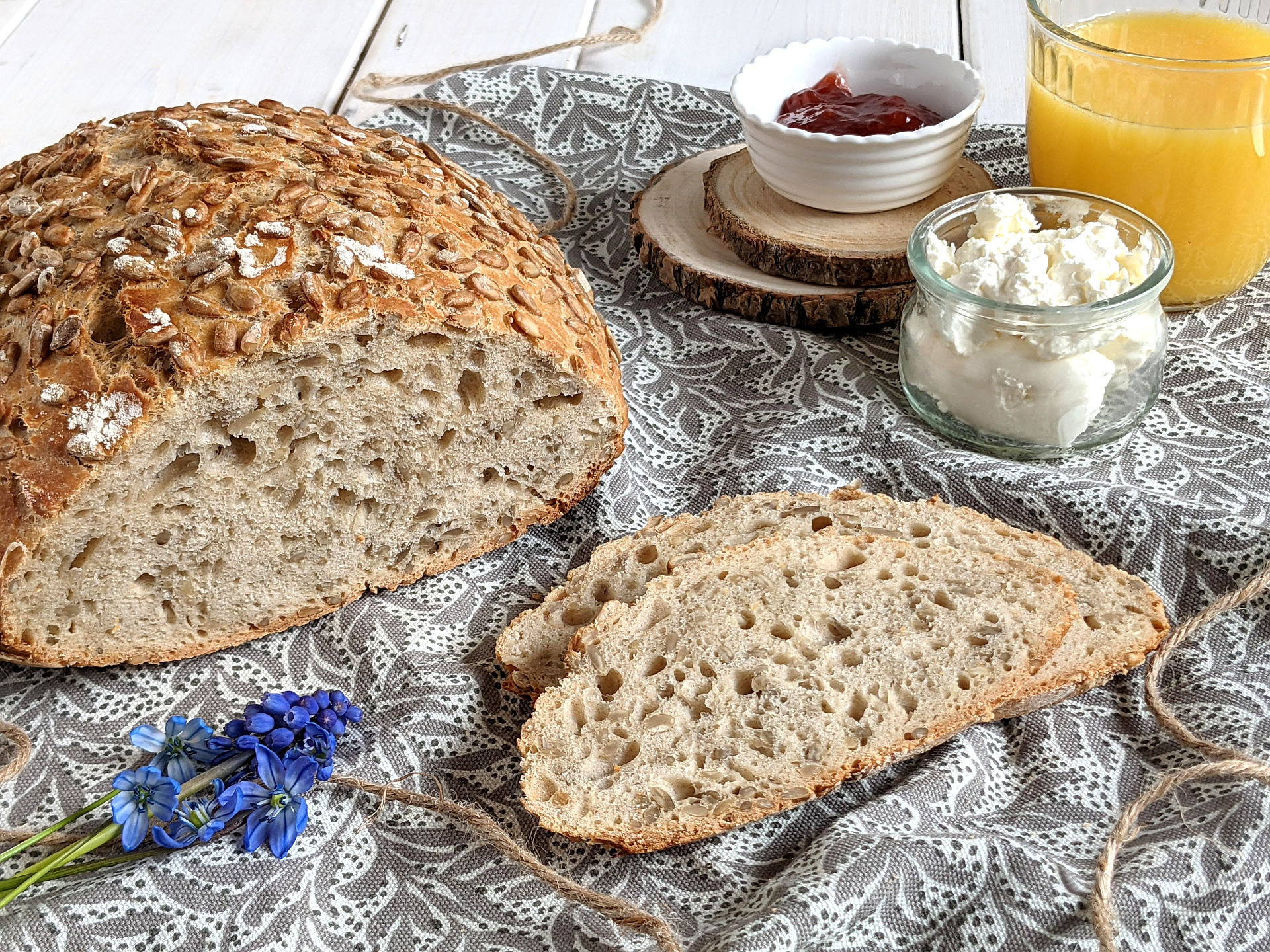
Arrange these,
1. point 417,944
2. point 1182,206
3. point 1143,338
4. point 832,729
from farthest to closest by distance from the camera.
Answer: point 1182,206 → point 1143,338 → point 832,729 → point 417,944

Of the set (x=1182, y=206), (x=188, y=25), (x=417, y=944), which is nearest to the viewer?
(x=417, y=944)

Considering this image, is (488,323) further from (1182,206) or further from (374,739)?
(1182,206)

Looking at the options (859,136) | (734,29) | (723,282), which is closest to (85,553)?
(723,282)

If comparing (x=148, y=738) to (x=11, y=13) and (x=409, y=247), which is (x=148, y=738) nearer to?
(x=409, y=247)

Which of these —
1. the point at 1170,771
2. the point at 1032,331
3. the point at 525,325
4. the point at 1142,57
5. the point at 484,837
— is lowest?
the point at 1170,771

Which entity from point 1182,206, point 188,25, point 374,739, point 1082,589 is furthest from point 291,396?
point 188,25

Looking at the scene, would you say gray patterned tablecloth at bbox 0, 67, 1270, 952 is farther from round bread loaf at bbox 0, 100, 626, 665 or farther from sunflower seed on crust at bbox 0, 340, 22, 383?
sunflower seed on crust at bbox 0, 340, 22, 383
